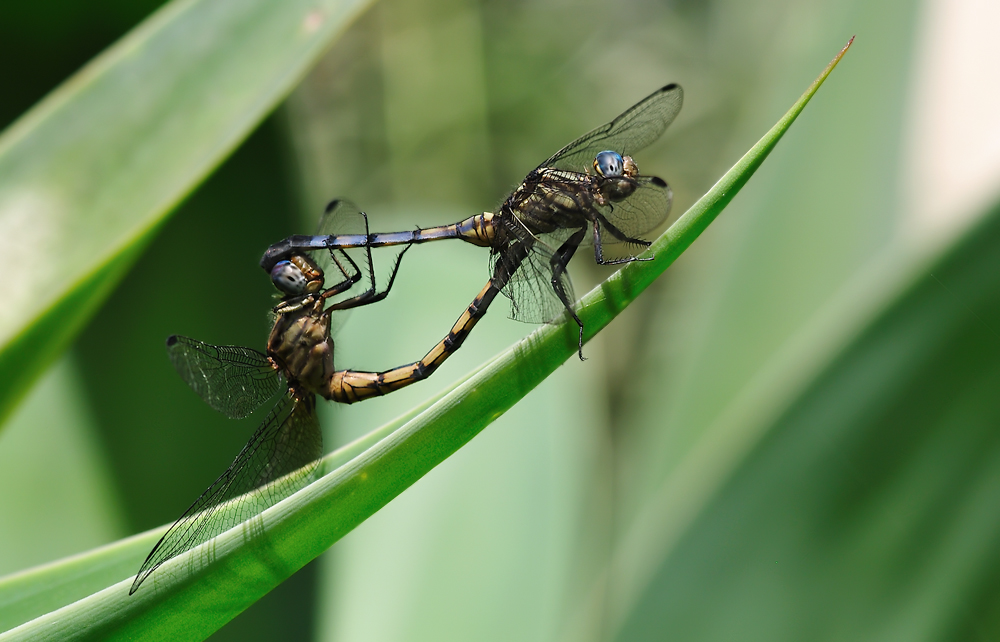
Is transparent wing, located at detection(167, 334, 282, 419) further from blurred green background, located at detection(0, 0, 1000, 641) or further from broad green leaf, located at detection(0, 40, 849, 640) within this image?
broad green leaf, located at detection(0, 40, 849, 640)

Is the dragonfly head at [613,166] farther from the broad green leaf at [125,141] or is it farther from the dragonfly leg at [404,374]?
the broad green leaf at [125,141]

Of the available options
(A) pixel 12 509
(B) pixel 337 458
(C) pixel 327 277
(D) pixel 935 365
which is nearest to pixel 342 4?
(C) pixel 327 277

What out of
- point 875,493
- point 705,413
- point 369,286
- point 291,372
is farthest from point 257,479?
point 705,413

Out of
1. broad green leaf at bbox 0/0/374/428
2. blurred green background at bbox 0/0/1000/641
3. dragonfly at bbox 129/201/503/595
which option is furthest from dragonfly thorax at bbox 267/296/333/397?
broad green leaf at bbox 0/0/374/428

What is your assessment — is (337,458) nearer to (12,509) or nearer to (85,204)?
(85,204)

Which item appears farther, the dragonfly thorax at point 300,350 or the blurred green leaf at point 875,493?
the dragonfly thorax at point 300,350

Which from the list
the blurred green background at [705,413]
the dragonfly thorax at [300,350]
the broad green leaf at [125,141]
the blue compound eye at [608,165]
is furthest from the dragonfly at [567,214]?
the blurred green background at [705,413]

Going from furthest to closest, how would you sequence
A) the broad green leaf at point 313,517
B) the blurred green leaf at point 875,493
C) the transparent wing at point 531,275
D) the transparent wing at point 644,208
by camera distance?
the transparent wing at point 644,208, the transparent wing at point 531,275, the blurred green leaf at point 875,493, the broad green leaf at point 313,517
